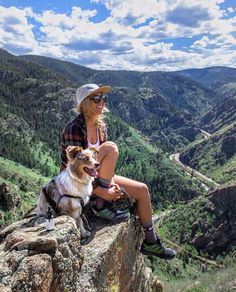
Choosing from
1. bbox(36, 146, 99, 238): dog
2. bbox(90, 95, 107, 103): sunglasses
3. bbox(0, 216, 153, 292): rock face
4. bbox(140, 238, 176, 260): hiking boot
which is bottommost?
bbox(140, 238, 176, 260): hiking boot

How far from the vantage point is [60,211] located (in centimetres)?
927

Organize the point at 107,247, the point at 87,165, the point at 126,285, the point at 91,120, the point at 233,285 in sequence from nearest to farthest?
1. the point at 87,165
2. the point at 107,247
3. the point at 91,120
4. the point at 126,285
5. the point at 233,285

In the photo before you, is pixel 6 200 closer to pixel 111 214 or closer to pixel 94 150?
pixel 111 214

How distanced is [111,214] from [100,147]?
1917 mm

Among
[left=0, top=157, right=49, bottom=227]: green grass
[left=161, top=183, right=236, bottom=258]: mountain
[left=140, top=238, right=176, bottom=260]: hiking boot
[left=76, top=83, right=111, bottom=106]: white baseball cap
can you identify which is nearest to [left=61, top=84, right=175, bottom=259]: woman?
[left=76, top=83, right=111, bottom=106]: white baseball cap

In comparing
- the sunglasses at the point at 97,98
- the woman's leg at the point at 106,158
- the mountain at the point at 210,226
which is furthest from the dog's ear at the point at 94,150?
the mountain at the point at 210,226

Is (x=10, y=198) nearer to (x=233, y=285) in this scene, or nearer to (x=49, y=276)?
(x=233, y=285)

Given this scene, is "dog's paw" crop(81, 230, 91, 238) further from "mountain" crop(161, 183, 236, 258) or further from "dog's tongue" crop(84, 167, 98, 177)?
"mountain" crop(161, 183, 236, 258)

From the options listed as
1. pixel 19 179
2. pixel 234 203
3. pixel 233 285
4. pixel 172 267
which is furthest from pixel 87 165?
pixel 19 179

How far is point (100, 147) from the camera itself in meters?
10.3

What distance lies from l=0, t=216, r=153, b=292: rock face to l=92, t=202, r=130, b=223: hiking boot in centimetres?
19

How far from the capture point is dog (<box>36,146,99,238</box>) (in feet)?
29.8

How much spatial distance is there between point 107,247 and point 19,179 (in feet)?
463

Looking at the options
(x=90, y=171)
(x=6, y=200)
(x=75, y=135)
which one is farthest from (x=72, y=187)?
(x=6, y=200)
